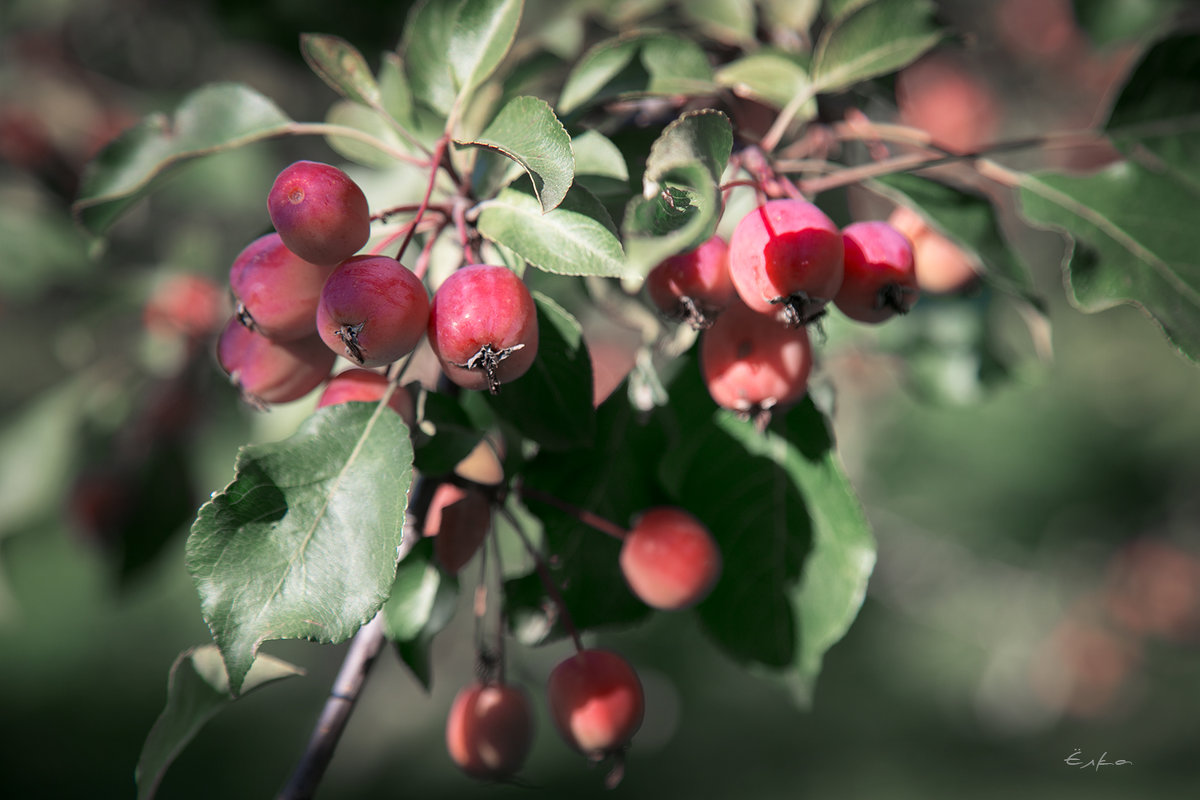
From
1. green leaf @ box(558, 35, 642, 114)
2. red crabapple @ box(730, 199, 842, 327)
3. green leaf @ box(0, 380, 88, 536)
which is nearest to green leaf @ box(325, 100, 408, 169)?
→ green leaf @ box(558, 35, 642, 114)

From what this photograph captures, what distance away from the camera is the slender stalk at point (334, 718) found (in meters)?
0.69


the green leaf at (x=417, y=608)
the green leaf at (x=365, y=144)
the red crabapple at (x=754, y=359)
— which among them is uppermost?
the green leaf at (x=365, y=144)

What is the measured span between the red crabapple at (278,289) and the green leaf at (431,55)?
215 mm

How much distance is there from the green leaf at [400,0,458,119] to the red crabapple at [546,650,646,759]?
0.56m

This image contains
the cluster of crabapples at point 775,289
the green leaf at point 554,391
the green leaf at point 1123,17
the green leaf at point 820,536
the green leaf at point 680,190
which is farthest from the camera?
the green leaf at point 1123,17

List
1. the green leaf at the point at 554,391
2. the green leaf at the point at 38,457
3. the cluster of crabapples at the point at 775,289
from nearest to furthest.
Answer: the cluster of crabapples at the point at 775,289
the green leaf at the point at 554,391
the green leaf at the point at 38,457

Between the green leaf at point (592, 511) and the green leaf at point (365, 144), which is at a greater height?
the green leaf at point (365, 144)

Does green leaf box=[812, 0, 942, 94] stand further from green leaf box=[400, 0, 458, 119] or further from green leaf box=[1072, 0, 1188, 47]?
green leaf box=[1072, 0, 1188, 47]

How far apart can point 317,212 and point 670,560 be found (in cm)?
44

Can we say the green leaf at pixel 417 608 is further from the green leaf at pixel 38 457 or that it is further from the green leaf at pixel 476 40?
the green leaf at pixel 38 457

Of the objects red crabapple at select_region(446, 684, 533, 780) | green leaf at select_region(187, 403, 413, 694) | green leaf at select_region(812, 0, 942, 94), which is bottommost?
red crabapple at select_region(446, 684, 533, 780)

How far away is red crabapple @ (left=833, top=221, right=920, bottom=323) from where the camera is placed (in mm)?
661

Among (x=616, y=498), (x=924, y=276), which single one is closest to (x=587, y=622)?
(x=616, y=498)
